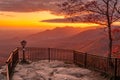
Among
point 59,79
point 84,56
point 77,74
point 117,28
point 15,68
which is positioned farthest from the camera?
point 117,28

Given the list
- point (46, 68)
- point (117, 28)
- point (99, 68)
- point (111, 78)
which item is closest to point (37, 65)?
point (46, 68)

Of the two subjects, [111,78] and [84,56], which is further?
[84,56]

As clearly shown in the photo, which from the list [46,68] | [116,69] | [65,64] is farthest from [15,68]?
[116,69]

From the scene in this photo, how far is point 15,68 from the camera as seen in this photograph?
2223 centimetres

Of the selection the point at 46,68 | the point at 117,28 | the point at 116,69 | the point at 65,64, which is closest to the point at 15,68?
the point at 46,68

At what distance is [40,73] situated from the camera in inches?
805

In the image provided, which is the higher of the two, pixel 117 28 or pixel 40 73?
pixel 117 28

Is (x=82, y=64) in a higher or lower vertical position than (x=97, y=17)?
lower

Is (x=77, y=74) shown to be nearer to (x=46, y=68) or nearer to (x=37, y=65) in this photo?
(x=46, y=68)

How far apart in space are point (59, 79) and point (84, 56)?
560 centimetres

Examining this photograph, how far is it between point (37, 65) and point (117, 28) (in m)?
11.8

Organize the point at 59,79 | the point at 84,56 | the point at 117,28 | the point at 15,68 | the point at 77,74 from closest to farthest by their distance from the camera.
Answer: the point at 59,79 < the point at 77,74 < the point at 15,68 < the point at 84,56 < the point at 117,28

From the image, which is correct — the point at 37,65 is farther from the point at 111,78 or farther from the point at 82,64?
the point at 111,78

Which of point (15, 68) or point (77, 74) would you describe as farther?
point (15, 68)
